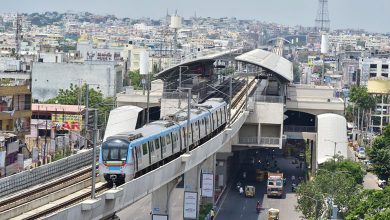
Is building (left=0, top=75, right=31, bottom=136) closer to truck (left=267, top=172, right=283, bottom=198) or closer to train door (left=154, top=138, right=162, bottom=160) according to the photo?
truck (left=267, top=172, right=283, bottom=198)

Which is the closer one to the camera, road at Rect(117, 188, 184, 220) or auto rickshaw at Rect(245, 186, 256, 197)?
road at Rect(117, 188, 184, 220)

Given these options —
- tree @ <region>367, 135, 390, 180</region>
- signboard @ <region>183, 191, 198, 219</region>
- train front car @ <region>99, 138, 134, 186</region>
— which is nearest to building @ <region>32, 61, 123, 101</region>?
tree @ <region>367, 135, 390, 180</region>

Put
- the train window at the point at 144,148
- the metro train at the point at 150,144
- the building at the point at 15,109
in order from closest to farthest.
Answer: the metro train at the point at 150,144, the train window at the point at 144,148, the building at the point at 15,109

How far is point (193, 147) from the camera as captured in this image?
2116 inches

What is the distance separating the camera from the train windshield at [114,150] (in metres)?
39.3

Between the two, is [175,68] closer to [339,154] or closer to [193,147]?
[339,154]

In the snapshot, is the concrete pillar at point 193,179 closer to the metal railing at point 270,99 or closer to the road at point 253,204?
the road at point 253,204

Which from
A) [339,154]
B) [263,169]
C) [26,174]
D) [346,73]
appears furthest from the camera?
[346,73]

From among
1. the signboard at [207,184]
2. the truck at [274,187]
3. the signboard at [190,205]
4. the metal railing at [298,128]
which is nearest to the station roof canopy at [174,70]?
the metal railing at [298,128]

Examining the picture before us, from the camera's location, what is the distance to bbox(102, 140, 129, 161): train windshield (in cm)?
3934

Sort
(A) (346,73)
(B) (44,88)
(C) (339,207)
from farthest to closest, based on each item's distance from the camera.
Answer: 1. (A) (346,73)
2. (B) (44,88)
3. (C) (339,207)

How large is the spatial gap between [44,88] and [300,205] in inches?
2789

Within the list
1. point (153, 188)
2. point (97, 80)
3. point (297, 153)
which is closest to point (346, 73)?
point (97, 80)

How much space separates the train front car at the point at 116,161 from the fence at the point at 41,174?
217cm
